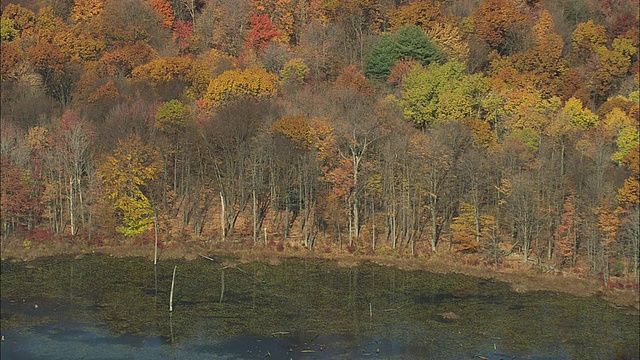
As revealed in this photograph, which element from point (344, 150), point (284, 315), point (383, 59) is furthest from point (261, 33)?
point (284, 315)

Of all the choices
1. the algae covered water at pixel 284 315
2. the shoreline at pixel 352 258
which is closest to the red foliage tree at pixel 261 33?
the shoreline at pixel 352 258

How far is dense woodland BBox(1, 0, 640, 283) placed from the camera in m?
74.3

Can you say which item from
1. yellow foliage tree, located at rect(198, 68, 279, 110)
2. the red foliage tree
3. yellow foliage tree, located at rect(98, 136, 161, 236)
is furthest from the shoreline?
the red foliage tree

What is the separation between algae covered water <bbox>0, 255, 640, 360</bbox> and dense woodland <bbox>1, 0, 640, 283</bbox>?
7.89 m

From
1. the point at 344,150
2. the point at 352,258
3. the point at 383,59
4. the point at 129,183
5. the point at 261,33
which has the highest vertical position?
the point at 261,33

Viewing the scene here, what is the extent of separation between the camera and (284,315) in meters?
58.5

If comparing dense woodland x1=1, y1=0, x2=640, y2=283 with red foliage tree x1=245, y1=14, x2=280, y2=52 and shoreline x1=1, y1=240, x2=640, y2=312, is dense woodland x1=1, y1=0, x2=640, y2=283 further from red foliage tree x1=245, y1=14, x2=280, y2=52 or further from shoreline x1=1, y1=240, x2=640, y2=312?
red foliage tree x1=245, y1=14, x2=280, y2=52

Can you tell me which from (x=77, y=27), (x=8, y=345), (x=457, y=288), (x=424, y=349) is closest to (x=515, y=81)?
(x=457, y=288)

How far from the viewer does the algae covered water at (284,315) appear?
167ft

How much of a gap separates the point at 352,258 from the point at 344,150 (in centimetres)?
1345

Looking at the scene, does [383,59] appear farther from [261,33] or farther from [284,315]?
[284,315]

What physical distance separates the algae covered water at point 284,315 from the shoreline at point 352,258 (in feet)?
4.67

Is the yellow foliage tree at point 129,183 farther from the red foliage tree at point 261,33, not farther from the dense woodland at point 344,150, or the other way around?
the red foliage tree at point 261,33

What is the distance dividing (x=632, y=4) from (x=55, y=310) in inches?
3780
